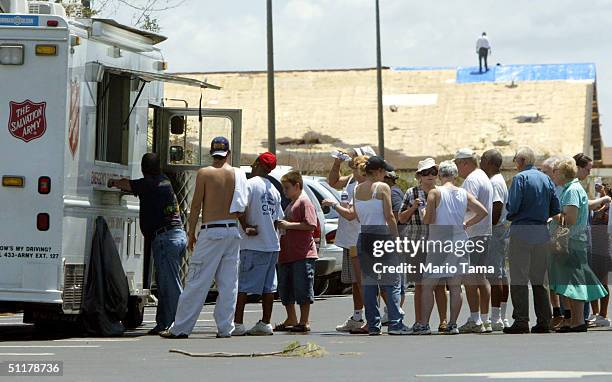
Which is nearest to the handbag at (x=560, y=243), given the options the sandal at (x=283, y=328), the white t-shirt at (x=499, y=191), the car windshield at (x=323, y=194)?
the white t-shirt at (x=499, y=191)

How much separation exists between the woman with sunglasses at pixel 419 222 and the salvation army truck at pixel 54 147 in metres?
2.51

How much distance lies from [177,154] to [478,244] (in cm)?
363

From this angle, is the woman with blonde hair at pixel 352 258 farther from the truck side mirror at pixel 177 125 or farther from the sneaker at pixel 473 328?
the truck side mirror at pixel 177 125

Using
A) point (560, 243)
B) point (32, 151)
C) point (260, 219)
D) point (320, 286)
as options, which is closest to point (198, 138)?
point (260, 219)

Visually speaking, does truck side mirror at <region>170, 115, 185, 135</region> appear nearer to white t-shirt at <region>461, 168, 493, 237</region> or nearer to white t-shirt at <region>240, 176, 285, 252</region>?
white t-shirt at <region>240, 176, 285, 252</region>

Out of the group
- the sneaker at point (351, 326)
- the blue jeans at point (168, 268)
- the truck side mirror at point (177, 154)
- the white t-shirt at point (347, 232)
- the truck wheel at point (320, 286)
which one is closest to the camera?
the blue jeans at point (168, 268)

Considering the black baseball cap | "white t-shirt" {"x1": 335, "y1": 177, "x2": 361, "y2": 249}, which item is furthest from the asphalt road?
the black baseball cap

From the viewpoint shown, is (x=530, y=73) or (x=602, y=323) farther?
(x=530, y=73)

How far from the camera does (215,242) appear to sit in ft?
47.7

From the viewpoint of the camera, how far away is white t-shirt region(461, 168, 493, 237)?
15211 mm

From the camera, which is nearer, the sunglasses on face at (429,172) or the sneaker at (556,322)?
the sunglasses on face at (429,172)

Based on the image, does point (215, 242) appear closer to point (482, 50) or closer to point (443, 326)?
point (443, 326)

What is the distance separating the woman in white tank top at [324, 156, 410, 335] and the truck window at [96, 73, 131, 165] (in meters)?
2.48

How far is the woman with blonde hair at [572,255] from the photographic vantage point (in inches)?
607
